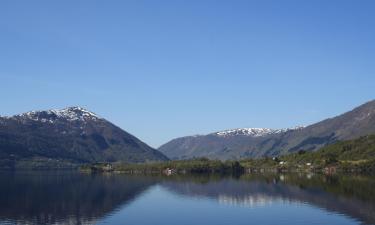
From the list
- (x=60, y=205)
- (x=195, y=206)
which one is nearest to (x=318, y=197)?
(x=195, y=206)

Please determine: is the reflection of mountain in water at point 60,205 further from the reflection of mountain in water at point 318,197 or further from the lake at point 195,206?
the reflection of mountain in water at point 318,197

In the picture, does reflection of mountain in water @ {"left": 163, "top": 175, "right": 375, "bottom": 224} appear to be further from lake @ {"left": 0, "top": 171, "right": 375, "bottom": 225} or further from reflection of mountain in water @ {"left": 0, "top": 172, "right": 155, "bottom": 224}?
reflection of mountain in water @ {"left": 0, "top": 172, "right": 155, "bottom": 224}

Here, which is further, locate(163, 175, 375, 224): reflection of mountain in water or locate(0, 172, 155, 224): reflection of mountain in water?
locate(163, 175, 375, 224): reflection of mountain in water

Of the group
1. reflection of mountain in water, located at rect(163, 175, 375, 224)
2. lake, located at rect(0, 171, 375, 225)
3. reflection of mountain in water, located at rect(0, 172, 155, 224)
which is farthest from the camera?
reflection of mountain in water, located at rect(163, 175, 375, 224)

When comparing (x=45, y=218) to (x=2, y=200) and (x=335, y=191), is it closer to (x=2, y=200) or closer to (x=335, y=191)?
(x=2, y=200)

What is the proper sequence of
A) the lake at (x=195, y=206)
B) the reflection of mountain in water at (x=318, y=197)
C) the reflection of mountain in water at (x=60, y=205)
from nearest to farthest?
the lake at (x=195, y=206) → the reflection of mountain in water at (x=60, y=205) → the reflection of mountain in water at (x=318, y=197)

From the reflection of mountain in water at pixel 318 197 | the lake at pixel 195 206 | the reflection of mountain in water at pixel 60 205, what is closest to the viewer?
the lake at pixel 195 206

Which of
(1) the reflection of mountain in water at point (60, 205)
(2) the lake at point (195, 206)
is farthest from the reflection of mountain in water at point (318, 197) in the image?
(1) the reflection of mountain in water at point (60, 205)

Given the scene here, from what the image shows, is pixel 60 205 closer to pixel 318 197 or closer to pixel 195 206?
pixel 195 206

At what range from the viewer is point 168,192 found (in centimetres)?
19325

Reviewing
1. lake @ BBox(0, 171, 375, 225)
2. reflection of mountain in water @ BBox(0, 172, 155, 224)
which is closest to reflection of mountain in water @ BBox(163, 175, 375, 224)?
lake @ BBox(0, 171, 375, 225)

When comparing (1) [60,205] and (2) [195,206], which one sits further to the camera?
(1) [60,205]

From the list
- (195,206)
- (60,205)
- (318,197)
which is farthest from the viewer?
(318,197)

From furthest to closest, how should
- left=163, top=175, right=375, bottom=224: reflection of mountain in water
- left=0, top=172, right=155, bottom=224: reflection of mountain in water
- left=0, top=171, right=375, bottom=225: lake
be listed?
1. left=163, top=175, right=375, bottom=224: reflection of mountain in water
2. left=0, top=172, right=155, bottom=224: reflection of mountain in water
3. left=0, top=171, right=375, bottom=225: lake
